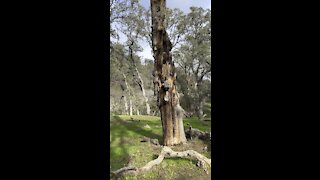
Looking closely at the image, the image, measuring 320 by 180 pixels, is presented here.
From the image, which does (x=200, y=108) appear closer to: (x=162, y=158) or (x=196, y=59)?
(x=196, y=59)

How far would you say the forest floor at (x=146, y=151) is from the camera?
8.98 feet

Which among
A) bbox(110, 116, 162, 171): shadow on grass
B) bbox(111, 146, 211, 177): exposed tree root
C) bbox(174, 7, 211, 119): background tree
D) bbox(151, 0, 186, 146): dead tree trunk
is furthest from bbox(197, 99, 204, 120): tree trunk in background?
bbox(111, 146, 211, 177): exposed tree root

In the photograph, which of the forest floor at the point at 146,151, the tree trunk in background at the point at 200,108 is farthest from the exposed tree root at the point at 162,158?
the tree trunk in background at the point at 200,108

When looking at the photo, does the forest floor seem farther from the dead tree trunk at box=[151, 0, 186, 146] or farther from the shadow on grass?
the dead tree trunk at box=[151, 0, 186, 146]

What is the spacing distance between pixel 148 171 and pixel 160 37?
1.43 metres

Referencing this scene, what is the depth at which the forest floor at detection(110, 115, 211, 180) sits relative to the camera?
274cm

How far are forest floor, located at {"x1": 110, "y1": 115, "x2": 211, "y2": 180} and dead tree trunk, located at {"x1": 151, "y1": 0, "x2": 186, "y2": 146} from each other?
0.62ft

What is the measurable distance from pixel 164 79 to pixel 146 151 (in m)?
0.89

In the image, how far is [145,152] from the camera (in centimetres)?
311

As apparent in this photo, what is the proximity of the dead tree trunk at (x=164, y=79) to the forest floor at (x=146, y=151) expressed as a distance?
0.62 feet
